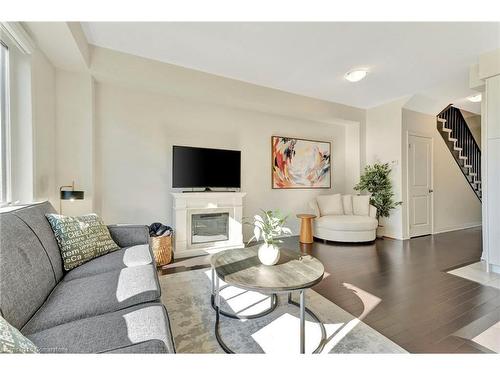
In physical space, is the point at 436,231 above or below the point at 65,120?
below

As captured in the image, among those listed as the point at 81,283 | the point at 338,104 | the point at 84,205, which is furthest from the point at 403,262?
the point at 84,205

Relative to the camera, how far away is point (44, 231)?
5.26 ft

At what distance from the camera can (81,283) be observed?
1.43 m

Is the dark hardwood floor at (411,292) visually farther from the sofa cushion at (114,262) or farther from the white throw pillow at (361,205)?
the sofa cushion at (114,262)

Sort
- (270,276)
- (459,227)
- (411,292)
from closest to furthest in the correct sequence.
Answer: (270,276), (411,292), (459,227)

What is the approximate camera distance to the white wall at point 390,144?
4.41m

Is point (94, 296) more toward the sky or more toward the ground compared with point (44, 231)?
more toward the ground

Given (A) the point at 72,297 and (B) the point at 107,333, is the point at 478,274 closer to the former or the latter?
(B) the point at 107,333

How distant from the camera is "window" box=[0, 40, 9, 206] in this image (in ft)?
6.65

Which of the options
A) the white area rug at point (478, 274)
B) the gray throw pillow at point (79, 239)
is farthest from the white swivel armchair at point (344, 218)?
the gray throw pillow at point (79, 239)

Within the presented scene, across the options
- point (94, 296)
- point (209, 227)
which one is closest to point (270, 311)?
Answer: point (94, 296)
